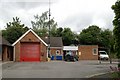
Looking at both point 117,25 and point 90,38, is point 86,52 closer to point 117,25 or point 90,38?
point 90,38

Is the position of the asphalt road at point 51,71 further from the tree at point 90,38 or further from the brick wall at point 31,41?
the tree at point 90,38

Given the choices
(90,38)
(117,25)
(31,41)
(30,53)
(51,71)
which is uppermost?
(90,38)

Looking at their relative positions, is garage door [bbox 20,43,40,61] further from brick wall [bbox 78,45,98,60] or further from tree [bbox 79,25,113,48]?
tree [bbox 79,25,113,48]

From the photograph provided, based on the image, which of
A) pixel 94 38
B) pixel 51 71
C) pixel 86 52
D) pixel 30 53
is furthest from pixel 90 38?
pixel 51 71

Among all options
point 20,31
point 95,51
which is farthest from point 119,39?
point 20,31

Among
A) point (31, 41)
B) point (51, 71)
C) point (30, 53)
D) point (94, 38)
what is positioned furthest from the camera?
point (94, 38)

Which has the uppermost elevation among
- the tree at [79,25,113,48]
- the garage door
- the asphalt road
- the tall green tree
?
the tree at [79,25,113,48]

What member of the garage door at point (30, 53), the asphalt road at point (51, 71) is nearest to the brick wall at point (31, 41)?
the garage door at point (30, 53)

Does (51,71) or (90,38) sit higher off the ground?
(90,38)

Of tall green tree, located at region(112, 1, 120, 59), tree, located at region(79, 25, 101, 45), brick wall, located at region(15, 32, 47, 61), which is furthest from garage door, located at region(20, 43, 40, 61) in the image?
tall green tree, located at region(112, 1, 120, 59)

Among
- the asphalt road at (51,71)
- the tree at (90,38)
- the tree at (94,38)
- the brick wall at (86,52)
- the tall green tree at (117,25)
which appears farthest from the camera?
the tree at (90,38)

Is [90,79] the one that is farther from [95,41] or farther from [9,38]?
[95,41]

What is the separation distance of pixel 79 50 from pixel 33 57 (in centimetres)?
1369

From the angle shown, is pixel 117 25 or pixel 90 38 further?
pixel 90 38
